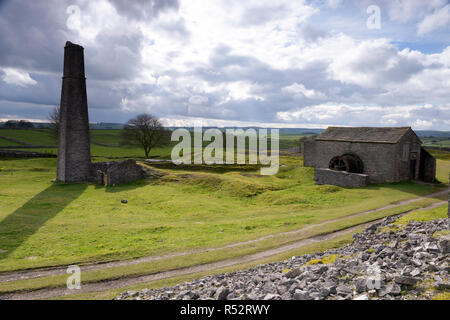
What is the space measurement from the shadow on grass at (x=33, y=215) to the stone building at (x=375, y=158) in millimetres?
26440

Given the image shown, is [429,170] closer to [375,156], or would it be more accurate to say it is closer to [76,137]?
[375,156]

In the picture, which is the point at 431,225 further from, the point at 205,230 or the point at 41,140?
the point at 41,140

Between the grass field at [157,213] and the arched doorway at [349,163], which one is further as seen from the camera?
the arched doorway at [349,163]

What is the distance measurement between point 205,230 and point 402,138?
24932 mm

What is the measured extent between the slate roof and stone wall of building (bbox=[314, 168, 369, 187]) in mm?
5201

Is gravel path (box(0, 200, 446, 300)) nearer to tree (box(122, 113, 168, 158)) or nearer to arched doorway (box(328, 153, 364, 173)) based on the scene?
arched doorway (box(328, 153, 364, 173))

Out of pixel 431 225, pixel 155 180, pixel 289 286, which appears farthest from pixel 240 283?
pixel 155 180

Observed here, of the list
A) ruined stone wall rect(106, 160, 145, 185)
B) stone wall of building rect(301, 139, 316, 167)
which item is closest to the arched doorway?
stone wall of building rect(301, 139, 316, 167)

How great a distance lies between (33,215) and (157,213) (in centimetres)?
861

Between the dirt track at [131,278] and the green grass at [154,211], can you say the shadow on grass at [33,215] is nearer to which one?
the green grass at [154,211]

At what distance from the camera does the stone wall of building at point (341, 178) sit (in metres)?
29.2

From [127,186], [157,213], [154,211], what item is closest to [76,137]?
[127,186]

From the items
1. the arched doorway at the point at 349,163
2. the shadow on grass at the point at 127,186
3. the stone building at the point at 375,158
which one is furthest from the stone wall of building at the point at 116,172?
the arched doorway at the point at 349,163

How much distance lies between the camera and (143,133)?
58719 millimetres
